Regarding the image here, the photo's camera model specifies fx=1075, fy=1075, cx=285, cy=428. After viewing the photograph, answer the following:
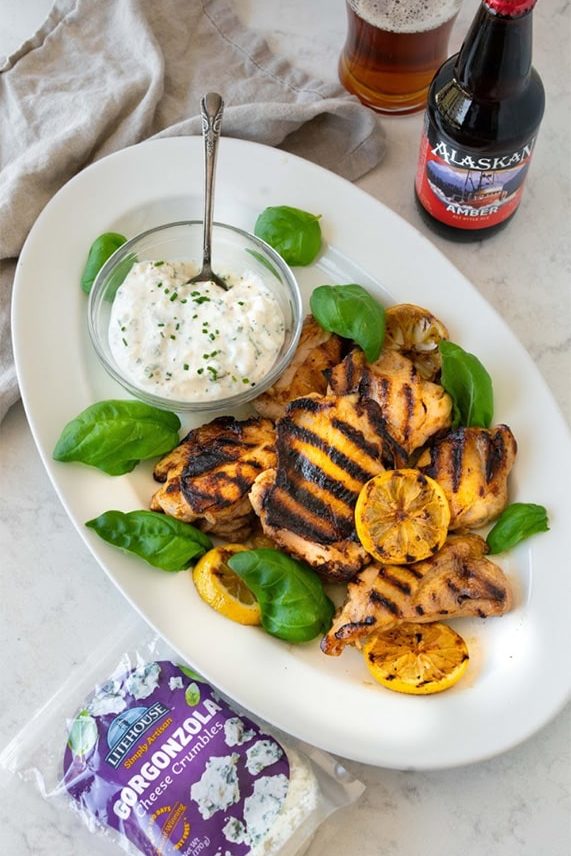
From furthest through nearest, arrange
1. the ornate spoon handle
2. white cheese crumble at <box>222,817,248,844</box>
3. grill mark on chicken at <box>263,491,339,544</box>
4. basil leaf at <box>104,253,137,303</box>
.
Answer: basil leaf at <box>104,253,137,303</box>
the ornate spoon handle
grill mark on chicken at <box>263,491,339,544</box>
white cheese crumble at <box>222,817,248,844</box>

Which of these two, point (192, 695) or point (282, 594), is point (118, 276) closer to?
point (282, 594)

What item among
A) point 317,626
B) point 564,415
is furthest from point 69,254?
point 564,415

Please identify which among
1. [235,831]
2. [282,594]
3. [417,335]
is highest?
[417,335]

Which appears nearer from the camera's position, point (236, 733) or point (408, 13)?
point (236, 733)

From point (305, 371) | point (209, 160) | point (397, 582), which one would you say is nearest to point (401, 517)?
point (397, 582)

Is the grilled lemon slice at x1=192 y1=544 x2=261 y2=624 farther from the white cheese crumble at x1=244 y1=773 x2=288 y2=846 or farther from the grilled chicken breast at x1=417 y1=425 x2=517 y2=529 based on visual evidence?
the grilled chicken breast at x1=417 y1=425 x2=517 y2=529

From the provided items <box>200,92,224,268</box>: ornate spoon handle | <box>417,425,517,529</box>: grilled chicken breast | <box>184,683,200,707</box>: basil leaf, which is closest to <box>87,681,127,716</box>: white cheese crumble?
<box>184,683,200,707</box>: basil leaf
